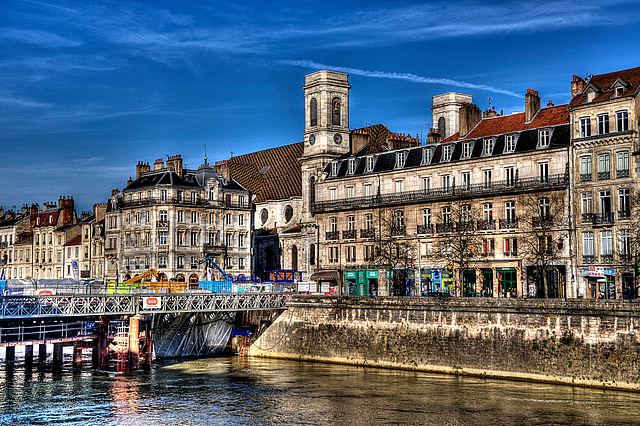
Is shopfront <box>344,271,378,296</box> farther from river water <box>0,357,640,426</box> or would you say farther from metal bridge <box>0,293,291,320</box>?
river water <box>0,357,640,426</box>

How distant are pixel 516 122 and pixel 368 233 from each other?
46.6 feet

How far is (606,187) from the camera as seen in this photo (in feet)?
177

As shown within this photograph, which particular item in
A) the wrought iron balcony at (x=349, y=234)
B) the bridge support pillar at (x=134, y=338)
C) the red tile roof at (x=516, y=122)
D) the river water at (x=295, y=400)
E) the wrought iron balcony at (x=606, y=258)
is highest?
the red tile roof at (x=516, y=122)

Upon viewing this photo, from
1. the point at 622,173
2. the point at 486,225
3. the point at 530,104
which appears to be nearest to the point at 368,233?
the point at 486,225

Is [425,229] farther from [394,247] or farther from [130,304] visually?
[130,304]

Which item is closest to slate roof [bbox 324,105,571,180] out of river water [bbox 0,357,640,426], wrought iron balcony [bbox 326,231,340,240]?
wrought iron balcony [bbox 326,231,340,240]

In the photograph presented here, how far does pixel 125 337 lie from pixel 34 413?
14.3m

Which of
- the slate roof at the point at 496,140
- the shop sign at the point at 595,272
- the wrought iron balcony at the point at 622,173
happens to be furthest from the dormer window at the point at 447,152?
the shop sign at the point at 595,272

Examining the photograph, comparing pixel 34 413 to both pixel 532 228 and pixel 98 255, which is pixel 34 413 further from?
pixel 98 255

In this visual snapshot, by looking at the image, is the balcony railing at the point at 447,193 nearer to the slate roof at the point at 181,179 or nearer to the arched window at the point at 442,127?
the slate roof at the point at 181,179

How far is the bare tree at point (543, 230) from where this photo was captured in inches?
2217

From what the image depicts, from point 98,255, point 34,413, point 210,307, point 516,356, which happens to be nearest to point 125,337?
point 210,307

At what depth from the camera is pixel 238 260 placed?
83.8 m

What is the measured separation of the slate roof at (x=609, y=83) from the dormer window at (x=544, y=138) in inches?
95.3
